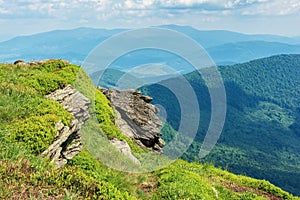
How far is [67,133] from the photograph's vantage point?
11141mm

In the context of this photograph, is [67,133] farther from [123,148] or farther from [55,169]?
[123,148]

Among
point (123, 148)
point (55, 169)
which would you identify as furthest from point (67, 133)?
point (123, 148)

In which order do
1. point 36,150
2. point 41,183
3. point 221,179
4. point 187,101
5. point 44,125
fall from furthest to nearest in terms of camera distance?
point 187,101
point 221,179
point 44,125
point 36,150
point 41,183

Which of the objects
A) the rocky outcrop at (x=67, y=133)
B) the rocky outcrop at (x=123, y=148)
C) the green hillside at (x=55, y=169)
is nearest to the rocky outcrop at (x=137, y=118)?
the green hillside at (x=55, y=169)

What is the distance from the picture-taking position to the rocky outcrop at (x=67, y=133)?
10.3 m

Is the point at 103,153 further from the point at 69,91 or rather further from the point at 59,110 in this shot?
the point at 69,91

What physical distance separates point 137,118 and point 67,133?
11.8m

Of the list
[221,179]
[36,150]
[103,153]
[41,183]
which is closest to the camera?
[41,183]

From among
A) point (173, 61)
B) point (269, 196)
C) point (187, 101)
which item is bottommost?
point (269, 196)

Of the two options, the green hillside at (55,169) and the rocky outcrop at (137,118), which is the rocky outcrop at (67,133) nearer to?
the green hillside at (55,169)

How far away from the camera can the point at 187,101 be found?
19281mm

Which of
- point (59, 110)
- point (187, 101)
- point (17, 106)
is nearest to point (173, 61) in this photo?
point (187, 101)

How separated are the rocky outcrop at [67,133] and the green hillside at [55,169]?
28cm

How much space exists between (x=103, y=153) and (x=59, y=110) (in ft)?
9.79
